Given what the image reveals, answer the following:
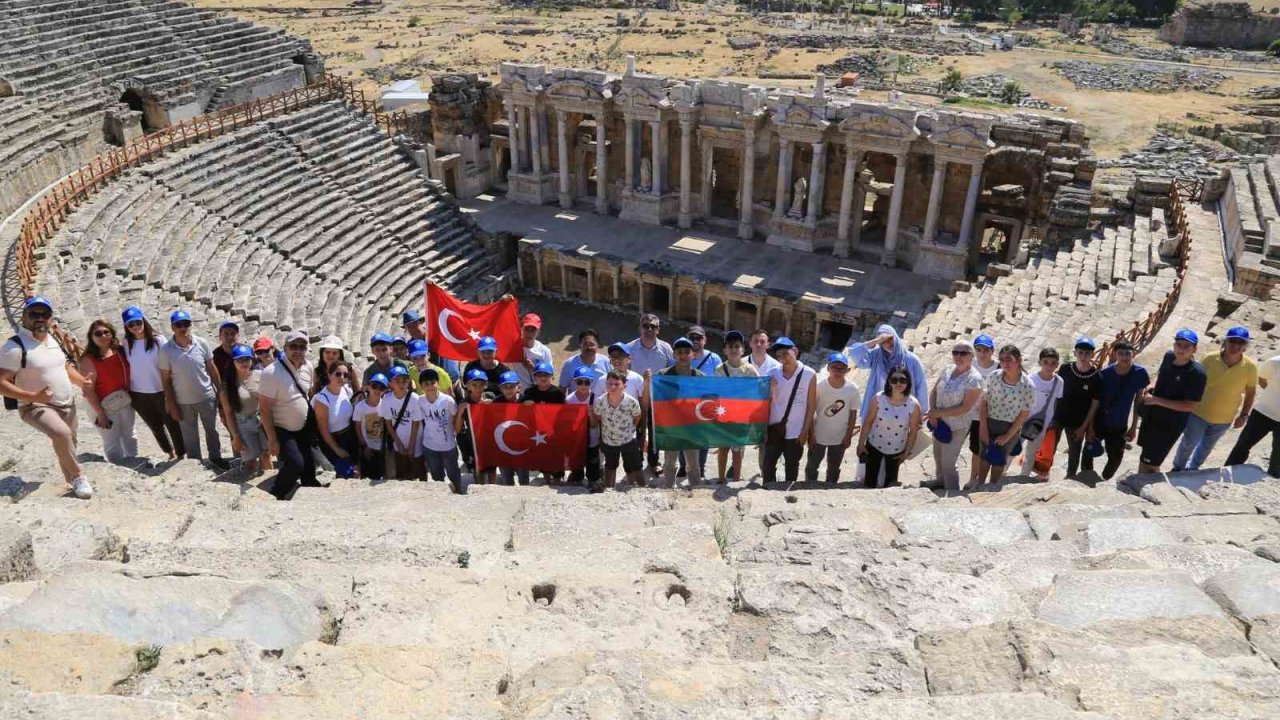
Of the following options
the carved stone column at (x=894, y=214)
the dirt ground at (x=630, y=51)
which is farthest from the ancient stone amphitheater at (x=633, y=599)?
the dirt ground at (x=630, y=51)

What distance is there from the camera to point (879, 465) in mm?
9992

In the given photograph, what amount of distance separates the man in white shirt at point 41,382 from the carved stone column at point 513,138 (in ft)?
77.0

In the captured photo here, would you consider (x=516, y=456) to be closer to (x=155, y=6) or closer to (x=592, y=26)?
(x=155, y=6)

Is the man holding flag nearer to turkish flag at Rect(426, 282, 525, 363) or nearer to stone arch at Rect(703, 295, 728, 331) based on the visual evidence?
turkish flag at Rect(426, 282, 525, 363)

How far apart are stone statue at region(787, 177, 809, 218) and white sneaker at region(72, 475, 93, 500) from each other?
22.6m

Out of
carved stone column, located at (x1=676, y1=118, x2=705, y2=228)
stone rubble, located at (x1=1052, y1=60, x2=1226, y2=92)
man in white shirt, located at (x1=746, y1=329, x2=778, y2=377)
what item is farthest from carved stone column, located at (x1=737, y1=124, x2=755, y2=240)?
stone rubble, located at (x1=1052, y1=60, x2=1226, y2=92)

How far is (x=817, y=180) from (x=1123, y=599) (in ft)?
75.3

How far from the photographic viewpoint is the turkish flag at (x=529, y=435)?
1012 centimetres

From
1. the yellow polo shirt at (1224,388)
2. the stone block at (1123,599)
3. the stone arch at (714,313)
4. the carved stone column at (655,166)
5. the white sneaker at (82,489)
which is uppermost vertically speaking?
the stone block at (1123,599)

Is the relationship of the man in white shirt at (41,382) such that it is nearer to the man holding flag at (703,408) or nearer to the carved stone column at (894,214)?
the man holding flag at (703,408)

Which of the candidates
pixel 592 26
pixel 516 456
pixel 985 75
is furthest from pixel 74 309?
pixel 592 26

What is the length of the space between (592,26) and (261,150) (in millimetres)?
55663

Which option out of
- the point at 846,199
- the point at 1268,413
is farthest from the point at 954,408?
the point at 846,199

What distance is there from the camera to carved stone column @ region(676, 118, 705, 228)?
28047 mm
